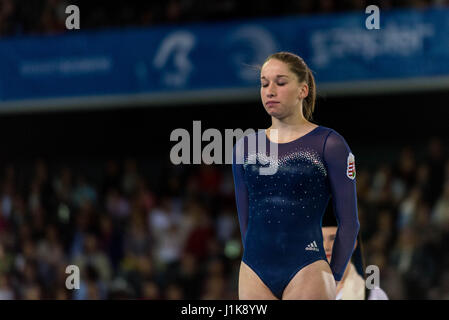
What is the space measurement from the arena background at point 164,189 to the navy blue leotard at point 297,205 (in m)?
3.67

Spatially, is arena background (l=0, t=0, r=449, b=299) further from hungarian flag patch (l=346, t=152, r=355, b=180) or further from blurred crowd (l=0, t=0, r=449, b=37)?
hungarian flag patch (l=346, t=152, r=355, b=180)

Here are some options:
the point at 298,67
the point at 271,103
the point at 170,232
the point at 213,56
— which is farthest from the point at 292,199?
the point at 213,56

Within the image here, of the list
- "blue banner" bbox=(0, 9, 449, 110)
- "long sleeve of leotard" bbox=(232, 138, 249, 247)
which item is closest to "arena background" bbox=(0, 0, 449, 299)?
"blue banner" bbox=(0, 9, 449, 110)

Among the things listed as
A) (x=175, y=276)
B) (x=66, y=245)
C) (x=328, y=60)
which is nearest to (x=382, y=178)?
(x=328, y=60)

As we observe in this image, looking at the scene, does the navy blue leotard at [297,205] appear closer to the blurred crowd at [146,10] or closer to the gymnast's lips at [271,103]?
the gymnast's lips at [271,103]

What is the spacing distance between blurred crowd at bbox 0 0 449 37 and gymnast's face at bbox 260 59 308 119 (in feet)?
22.5

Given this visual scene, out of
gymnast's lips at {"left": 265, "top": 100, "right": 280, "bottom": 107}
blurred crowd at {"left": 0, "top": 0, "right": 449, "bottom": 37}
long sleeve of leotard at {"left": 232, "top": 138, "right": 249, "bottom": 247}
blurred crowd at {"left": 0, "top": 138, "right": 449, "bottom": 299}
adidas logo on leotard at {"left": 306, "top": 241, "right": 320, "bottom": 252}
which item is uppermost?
blurred crowd at {"left": 0, "top": 0, "right": 449, "bottom": 37}

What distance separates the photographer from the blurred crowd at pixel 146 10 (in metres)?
10.0

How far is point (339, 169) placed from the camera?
304cm

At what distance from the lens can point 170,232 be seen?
Answer: 905 cm

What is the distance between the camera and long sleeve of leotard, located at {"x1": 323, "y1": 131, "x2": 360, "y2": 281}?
3.04m

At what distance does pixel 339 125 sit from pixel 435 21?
2.40 meters

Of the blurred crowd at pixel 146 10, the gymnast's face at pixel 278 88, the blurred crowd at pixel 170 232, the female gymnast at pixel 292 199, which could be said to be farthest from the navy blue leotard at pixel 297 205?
the blurred crowd at pixel 146 10

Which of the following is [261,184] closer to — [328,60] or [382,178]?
[382,178]
